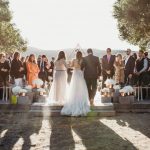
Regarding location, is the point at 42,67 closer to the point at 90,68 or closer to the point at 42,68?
the point at 42,68

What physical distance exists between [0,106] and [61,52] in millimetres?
3170

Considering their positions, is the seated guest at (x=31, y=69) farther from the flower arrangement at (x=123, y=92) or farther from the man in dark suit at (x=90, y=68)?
the flower arrangement at (x=123, y=92)

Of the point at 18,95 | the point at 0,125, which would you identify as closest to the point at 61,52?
the point at 18,95

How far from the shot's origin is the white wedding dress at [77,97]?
17.0 m

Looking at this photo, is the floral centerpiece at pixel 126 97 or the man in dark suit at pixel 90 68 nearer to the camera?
the man in dark suit at pixel 90 68

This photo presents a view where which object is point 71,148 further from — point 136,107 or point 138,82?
point 138,82

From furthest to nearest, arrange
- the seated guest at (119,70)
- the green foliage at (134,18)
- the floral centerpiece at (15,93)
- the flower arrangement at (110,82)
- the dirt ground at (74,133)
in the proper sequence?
the green foliage at (134,18)
the seated guest at (119,70)
the flower arrangement at (110,82)
the floral centerpiece at (15,93)
the dirt ground at (74,133)

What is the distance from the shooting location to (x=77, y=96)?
56.9 ft

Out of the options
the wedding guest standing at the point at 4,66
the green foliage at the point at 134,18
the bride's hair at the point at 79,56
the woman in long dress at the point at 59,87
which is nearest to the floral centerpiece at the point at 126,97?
the woman in long dress at the point at 59,87

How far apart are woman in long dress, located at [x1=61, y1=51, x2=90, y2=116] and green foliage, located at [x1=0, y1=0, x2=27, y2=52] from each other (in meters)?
30.4

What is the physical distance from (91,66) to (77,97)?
1263 mm

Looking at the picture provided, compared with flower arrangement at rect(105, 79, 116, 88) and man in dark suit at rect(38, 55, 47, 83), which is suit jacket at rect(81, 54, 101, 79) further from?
man in dark suit at rect(38, 55, 47, 83)

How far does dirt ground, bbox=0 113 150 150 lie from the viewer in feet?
36.3

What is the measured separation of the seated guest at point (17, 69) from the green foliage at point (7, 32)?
26669 millimetres
